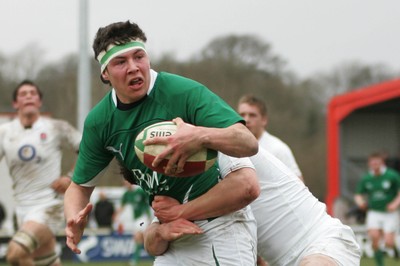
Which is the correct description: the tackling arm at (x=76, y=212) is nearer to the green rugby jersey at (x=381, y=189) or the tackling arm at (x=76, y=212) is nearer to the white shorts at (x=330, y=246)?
the white shorts at (x=330, y=246)

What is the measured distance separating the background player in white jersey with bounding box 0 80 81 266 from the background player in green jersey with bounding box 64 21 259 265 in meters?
4.45

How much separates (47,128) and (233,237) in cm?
525

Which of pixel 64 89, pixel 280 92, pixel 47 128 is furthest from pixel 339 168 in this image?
pixel 47 128

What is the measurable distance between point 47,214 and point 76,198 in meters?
4.41

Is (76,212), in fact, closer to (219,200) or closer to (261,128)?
(219,200)

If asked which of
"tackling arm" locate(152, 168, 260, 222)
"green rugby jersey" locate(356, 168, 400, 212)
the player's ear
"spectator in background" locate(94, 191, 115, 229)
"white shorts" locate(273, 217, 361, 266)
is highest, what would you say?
the player's ear

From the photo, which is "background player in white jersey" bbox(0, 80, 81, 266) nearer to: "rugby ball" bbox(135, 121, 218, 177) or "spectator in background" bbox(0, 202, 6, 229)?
"rugby ball" bbox(135, 121, 218, 177)

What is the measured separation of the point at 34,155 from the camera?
32.4ft

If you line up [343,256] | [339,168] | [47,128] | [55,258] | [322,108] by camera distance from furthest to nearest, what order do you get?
[322,108] < [339,168] < [47,128] < [55,258] < [343,256]

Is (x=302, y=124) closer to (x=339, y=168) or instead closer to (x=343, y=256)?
(x=339, y=168)

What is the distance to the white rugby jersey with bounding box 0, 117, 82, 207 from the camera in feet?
32.3

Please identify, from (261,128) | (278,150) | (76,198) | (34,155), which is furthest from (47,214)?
(76,198)

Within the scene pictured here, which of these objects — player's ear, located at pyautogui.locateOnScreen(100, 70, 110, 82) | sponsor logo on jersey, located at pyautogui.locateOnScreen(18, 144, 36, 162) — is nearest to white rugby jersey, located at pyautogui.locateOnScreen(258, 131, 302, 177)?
sponsor logo on jersey, located at pyautogui.locateOnScreen(18, 144, 36, 162)

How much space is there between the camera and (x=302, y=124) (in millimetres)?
35531
